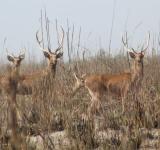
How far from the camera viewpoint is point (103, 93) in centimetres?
857

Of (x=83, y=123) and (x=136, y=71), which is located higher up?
(x=136, y=71)

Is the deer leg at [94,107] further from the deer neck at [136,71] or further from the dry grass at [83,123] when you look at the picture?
the deer neck at [136,71]

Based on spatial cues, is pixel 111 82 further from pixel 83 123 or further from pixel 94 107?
pixel 83 123

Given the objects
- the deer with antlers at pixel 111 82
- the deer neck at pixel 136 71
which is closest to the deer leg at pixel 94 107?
the deer with antlers at pixel 111 82

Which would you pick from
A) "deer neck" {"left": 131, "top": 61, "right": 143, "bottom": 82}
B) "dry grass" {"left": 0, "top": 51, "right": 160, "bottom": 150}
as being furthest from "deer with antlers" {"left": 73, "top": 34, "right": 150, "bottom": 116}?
"dry grass" {"left": 0, "top": 51, "right": 160, "bottom": 150}

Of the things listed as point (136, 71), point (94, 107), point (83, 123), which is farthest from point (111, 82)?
point (83, 123)

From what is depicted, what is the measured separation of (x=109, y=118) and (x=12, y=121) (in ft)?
11.1

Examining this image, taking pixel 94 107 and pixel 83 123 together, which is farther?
pixel 94 107

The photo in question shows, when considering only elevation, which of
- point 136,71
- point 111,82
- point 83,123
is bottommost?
point 83,123

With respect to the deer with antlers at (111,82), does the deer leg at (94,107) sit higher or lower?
lower

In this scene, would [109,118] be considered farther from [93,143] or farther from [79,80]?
[79,80]

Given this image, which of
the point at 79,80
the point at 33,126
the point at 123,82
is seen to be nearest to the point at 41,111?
the point at 33,126

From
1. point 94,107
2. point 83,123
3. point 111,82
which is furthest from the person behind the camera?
Result: point 111,82

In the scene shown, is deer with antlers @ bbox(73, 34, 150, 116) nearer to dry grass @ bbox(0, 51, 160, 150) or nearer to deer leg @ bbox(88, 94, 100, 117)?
deer leg @ bbox(88, 94, 100, 117)
